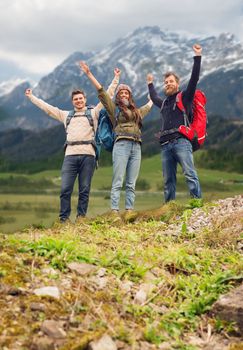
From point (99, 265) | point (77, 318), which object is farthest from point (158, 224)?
point (77, 318)

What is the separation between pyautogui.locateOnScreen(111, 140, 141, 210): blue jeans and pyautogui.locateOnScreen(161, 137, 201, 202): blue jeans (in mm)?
805

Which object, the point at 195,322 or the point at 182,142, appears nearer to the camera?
the point at 195,322

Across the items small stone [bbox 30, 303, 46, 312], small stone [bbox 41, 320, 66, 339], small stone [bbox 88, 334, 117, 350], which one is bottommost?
small stone [bbox 88, 334, 117, 350]

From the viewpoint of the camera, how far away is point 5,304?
5051 mm

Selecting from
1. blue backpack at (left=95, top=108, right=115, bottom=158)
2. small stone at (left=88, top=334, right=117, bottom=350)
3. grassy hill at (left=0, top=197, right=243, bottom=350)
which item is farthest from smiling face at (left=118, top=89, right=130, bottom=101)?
small stone at (left=88, top=334, right=117, bottom=350)

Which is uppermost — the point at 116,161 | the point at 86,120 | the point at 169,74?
the point at 169,74

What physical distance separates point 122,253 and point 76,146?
5257 millimetres

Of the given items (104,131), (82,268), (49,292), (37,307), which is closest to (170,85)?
(104,131)

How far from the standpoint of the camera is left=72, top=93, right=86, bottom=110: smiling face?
11688 mm

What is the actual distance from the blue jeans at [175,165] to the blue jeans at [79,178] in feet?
6.38

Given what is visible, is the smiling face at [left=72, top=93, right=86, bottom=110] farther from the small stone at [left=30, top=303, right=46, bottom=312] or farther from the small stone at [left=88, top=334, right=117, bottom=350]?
the small stone at [left=88, top=334, right=117, bottom=350]

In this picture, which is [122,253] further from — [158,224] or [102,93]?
[102,93]

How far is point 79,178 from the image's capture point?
11969 millimetres

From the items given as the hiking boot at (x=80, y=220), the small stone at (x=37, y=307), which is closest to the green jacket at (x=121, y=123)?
the hiking boot at (x=80, y=220)
